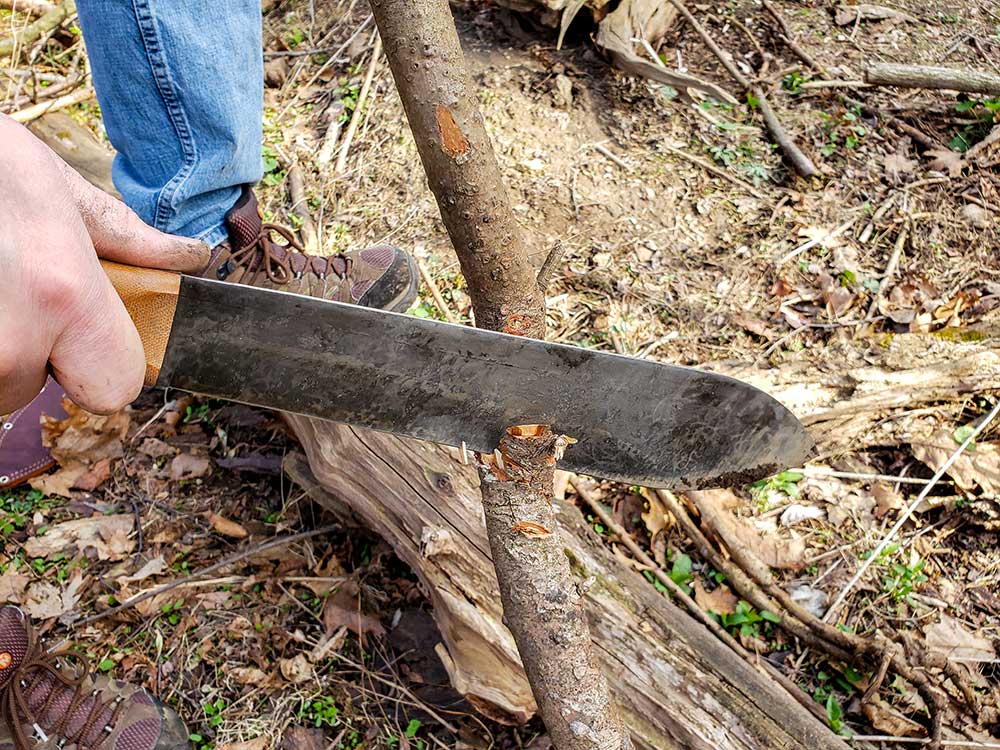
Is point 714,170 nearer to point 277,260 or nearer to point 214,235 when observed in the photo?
point 277,260

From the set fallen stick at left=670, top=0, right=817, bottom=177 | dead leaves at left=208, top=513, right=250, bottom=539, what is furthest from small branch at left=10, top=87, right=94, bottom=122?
fallen stick at left=670, top=0, right=817, bottom=177

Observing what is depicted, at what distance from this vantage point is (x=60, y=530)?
102 inches

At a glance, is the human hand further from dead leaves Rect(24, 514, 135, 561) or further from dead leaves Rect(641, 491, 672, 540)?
dead leaves Rect(641, 491, 672, 540)

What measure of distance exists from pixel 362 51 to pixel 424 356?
305 cm

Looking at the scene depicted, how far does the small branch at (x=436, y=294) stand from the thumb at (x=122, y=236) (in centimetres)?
153

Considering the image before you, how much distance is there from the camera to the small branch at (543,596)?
68.2 inches

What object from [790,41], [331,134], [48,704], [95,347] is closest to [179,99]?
[95,347]

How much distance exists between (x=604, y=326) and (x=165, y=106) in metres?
1.74

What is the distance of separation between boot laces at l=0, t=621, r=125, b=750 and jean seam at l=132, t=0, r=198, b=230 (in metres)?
1.32

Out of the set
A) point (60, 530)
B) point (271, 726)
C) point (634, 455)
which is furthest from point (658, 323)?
point (60, 530)

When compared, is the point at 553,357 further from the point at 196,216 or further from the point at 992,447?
the point at 992,447

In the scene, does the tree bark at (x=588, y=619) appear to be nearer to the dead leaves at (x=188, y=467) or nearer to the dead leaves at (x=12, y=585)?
the dead leaves at (x=188, y=467)

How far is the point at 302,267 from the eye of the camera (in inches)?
102

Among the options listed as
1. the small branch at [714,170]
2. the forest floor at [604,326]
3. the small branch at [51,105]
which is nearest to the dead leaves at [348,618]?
the forest floor at [604,326]
